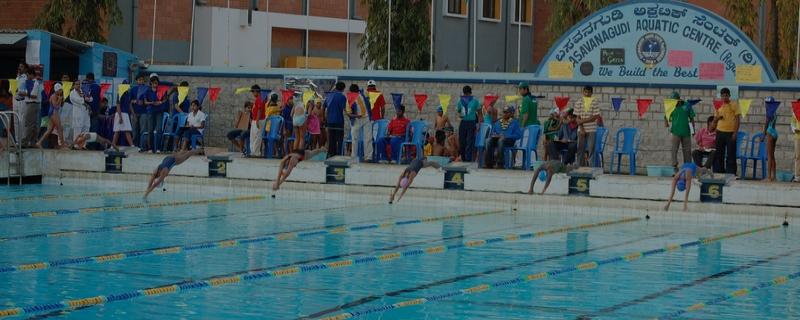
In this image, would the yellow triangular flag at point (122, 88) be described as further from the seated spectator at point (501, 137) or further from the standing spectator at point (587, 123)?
the standing spectator at point (587, 123)

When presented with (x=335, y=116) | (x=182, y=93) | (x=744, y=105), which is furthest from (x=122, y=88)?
(x=744, y=105)

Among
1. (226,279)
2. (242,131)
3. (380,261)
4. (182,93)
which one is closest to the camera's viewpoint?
(226,279)

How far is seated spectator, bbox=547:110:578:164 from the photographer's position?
2100 centimetres

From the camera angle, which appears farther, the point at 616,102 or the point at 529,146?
the point at 616,102

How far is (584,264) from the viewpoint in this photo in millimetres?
13539

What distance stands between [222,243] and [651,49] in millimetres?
11285

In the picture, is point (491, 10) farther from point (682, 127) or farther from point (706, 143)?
point (706, 143)

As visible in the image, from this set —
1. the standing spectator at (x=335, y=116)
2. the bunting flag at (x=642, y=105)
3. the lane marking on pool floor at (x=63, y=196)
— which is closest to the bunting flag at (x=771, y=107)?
the bunting flag at (x=642, y=105)

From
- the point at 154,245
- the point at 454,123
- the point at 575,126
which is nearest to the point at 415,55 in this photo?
the point at 454,123

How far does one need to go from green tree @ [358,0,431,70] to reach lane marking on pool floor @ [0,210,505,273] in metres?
10.4

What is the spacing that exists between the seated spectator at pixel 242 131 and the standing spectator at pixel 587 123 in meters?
6.18

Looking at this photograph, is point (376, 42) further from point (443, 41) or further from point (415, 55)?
point (443, 41)

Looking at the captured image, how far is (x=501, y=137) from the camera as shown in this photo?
21656 mm

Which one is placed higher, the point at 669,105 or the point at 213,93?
the point at 213,93
